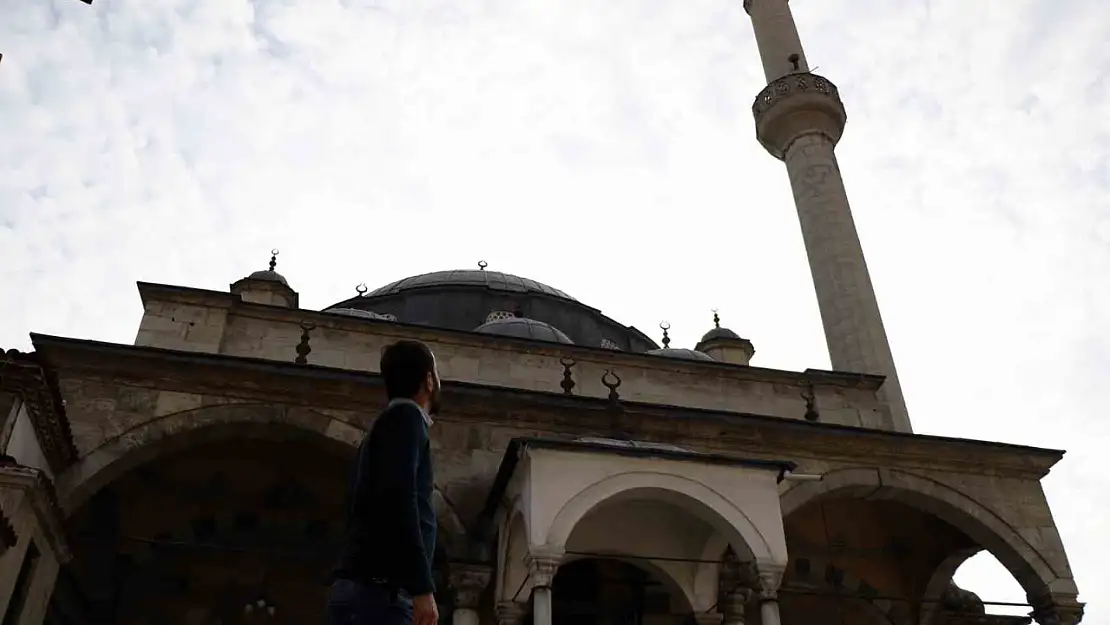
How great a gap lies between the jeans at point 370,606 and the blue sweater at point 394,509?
0.08 feet

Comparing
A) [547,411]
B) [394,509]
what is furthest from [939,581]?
[394,509]

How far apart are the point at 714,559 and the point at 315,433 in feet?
11.9

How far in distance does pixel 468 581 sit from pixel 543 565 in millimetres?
1201

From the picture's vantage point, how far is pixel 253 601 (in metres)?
8.49

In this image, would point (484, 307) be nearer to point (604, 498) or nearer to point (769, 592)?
point (604, 498)

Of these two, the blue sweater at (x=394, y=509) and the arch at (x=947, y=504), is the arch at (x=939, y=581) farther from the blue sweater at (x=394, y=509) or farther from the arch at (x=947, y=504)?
the blue sweater at (x=394, y=509)

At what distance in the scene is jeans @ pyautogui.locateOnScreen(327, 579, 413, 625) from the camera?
2.15 metres

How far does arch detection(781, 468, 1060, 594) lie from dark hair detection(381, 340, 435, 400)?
21.2ft

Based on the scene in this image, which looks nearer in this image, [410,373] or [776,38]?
[410,373]

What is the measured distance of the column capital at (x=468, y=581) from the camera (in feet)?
23.5

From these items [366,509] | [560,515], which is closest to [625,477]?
[560,515]

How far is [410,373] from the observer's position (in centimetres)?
252

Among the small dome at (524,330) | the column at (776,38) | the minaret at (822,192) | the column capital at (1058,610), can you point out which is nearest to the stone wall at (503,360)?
the small dome at (524,330)

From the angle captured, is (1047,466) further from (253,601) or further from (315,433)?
(253,601)
